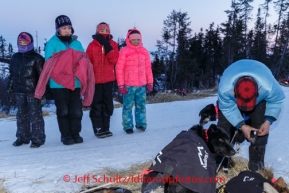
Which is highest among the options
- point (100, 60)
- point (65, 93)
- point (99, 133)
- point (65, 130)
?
point (100, 60)

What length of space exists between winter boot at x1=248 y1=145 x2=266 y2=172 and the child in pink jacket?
233 centimetres

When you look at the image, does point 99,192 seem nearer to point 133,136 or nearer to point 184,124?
point 133,136

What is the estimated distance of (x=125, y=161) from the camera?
12.1 ft

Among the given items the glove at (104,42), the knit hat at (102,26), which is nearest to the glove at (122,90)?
the glove at (104,42)

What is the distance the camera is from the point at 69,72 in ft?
14.1

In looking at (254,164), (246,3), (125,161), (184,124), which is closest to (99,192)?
(125,161)

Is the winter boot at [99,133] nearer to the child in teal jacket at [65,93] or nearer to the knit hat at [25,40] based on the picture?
the child in teal jacket at [65,93]

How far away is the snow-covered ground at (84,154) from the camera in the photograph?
122 inches

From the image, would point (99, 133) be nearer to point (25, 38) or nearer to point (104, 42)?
point (104, 42)

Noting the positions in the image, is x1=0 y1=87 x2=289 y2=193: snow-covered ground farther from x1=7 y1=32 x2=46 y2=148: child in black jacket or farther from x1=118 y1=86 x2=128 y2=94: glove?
x1=118 y1=86 x2=128 y2=94: glove

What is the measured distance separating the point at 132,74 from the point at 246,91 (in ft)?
8.41

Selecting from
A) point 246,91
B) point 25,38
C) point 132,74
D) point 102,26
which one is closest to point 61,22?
point 25,38

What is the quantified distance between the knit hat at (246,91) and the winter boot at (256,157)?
2.04 feet

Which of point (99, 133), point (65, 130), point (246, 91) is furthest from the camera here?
point (99, 133)
